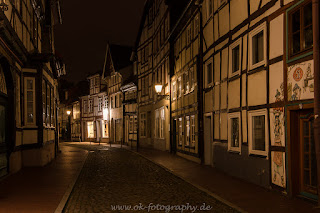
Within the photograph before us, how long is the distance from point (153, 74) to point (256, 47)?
19.8m

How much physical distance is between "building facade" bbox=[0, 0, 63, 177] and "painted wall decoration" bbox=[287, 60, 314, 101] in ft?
25.3

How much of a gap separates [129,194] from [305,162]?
14.5 ft

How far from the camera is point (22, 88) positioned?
1505 centimetres

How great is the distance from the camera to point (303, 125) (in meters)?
8.46

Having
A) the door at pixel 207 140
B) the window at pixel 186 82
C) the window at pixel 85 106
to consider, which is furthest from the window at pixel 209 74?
the window at pixel 85 106

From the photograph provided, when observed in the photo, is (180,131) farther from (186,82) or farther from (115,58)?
(115,58)

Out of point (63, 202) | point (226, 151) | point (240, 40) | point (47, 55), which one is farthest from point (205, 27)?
point (63, 202)

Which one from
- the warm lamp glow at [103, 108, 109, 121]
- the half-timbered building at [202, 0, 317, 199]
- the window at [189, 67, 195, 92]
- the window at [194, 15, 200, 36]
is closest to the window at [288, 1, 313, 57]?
the half-timbered building at [202, 0, 317, 199]

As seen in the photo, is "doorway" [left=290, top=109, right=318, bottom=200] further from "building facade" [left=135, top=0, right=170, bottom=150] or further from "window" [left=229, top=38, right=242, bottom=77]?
"building facade" [left=135, top=0, right=170, bottom=150]

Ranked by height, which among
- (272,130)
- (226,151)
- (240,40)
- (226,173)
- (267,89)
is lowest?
(226,173)

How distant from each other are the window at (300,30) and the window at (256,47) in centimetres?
159

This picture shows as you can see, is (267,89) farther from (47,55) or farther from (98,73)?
(98,73)

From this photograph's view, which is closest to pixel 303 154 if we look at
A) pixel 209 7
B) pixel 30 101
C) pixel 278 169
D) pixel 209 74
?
pixel 278 169

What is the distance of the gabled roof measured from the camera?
139 ft
